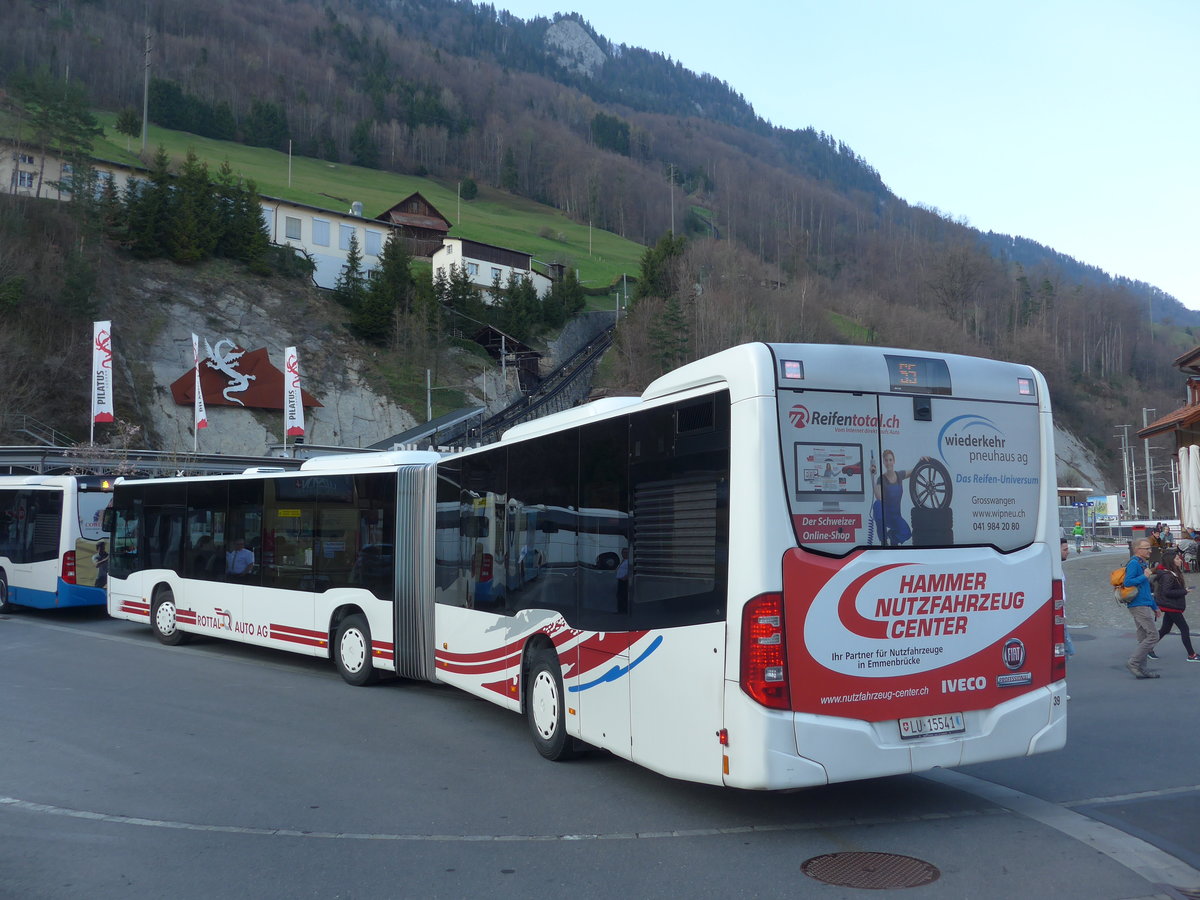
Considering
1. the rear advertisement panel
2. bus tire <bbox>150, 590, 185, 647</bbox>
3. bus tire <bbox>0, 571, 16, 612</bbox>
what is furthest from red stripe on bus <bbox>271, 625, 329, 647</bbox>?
bus tire <bbox>0, 571, 16, 612</bbox>

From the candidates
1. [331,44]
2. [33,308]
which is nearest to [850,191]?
[331,44]

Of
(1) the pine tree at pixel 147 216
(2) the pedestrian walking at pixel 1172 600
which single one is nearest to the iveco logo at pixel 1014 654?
(2) the pedestrian walking at pixel 1172 600

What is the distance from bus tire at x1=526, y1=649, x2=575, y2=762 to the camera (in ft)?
28.3

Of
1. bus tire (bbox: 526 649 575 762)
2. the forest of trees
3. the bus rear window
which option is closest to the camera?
the bus rear window

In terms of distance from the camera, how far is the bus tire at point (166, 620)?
17312mm

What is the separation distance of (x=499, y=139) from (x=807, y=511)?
161 m

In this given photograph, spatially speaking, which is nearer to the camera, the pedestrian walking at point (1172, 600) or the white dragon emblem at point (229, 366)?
the pedestrian walking at point (1172, 600)

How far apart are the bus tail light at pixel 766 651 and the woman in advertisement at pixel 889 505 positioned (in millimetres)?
959

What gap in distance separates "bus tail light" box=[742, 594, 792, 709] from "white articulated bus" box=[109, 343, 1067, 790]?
13mm

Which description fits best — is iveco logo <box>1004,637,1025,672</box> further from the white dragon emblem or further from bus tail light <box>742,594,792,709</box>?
the white dragon emblem

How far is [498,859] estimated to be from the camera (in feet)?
19.9

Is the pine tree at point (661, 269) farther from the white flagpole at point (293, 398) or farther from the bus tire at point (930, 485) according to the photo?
the bus tire at point (930, 485)

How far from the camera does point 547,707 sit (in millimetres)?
8844

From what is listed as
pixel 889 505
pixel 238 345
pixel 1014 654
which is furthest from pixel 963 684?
pixel 238 345
